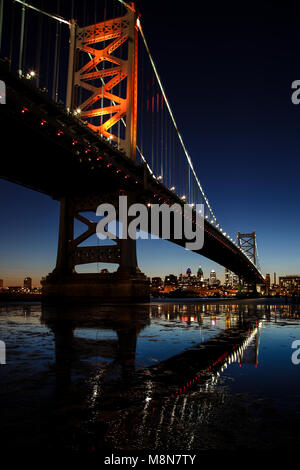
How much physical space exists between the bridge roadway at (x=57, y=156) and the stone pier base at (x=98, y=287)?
7.26 meters

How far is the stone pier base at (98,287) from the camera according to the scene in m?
28.1

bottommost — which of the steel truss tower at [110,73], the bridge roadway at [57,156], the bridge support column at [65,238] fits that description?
the bridge support column at [65,238]

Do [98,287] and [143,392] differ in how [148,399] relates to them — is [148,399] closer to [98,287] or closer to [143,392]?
[143,392]

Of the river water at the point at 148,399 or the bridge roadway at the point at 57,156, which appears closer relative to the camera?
the river water at the point at 148,399

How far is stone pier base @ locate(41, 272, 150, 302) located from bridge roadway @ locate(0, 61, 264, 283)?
7263 millimetres

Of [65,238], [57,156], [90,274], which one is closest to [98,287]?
[90,274]

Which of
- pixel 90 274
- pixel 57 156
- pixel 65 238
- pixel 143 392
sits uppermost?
pixel 57 156

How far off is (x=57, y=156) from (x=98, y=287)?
432 inches

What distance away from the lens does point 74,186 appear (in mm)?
31562

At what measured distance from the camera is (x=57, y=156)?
82.5 ft

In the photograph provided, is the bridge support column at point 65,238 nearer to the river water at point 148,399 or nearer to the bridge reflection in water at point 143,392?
the bridge reflection in water at point 143,392

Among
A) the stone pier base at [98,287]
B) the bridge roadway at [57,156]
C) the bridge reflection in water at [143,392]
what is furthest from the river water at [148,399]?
the stone pier base at [98,287]

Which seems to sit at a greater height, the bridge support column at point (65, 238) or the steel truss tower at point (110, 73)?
the steel truss tower at point (110, 73)

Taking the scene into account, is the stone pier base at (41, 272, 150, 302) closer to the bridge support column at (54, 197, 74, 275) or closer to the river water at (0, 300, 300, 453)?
the bridge support column at (54, 197, 74, 275)
